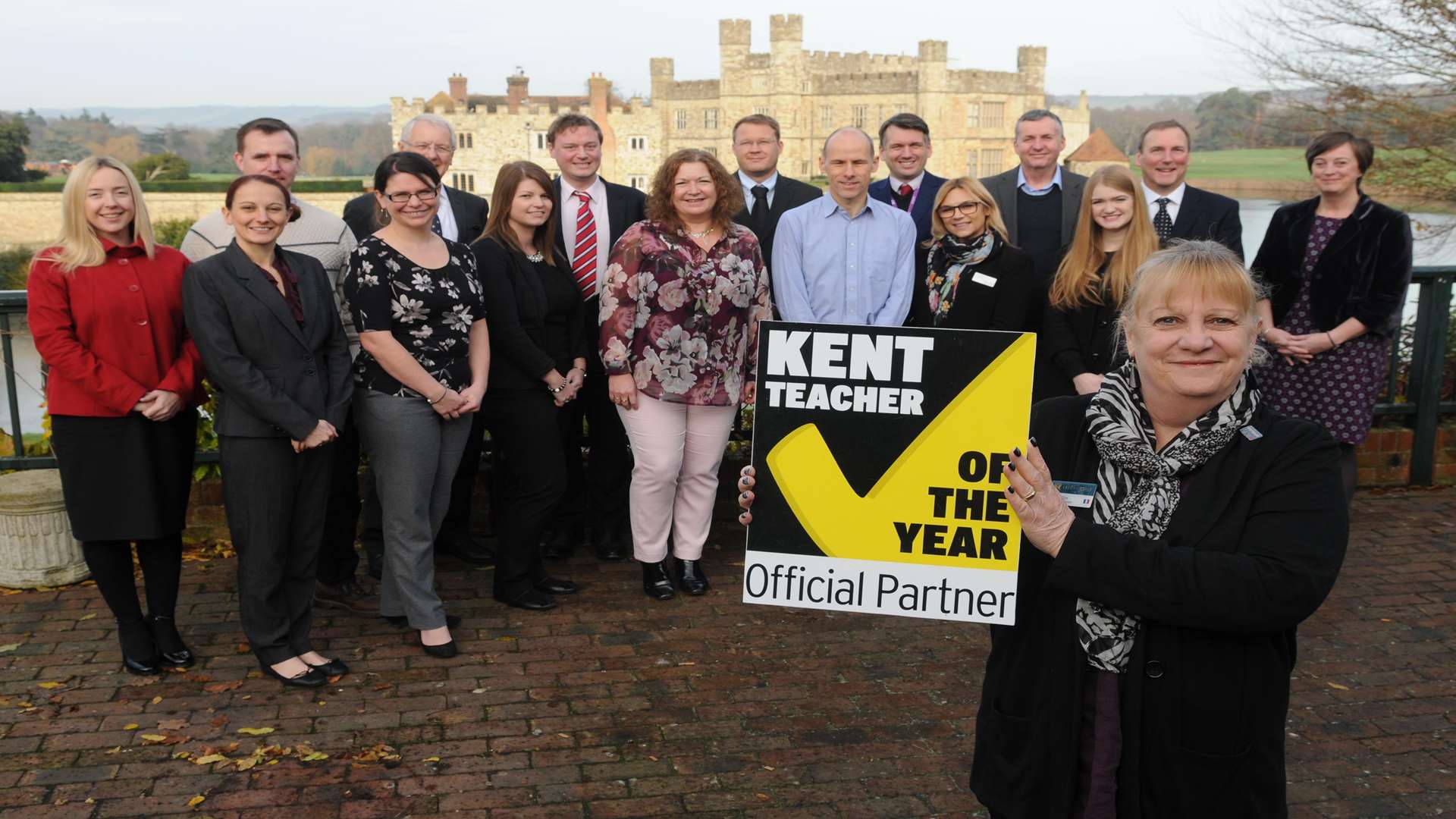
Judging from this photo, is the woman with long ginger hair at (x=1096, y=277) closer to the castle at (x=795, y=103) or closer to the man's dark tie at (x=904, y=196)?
the man's dark tie at (x=904, y=196)

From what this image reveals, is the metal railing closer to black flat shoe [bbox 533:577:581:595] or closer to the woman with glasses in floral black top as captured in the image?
black flat shoe [bbox 533:577:581:595]

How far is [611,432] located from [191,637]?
2202 mm

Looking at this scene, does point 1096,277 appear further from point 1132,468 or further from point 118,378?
point 118,378

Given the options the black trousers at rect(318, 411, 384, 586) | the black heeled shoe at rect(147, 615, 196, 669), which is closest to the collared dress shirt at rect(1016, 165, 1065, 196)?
the black trousers at rect(318, 411, 384, 586)

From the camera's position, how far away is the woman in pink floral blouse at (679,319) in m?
5.38

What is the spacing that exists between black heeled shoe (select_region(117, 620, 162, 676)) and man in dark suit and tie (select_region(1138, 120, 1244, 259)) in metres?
4.99

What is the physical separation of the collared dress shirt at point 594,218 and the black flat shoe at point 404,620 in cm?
186

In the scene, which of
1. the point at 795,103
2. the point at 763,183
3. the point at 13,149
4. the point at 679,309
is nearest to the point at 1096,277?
the point at 679,309

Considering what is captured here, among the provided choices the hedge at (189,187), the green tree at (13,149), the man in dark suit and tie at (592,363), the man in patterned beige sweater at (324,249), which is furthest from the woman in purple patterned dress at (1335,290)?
the green tree at (13,149)

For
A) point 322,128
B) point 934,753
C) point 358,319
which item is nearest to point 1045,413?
point 934,753

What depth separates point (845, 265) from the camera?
591cm

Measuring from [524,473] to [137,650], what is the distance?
173cm

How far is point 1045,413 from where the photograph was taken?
2.48 m

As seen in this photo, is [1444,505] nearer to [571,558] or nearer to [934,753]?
[934,753]
